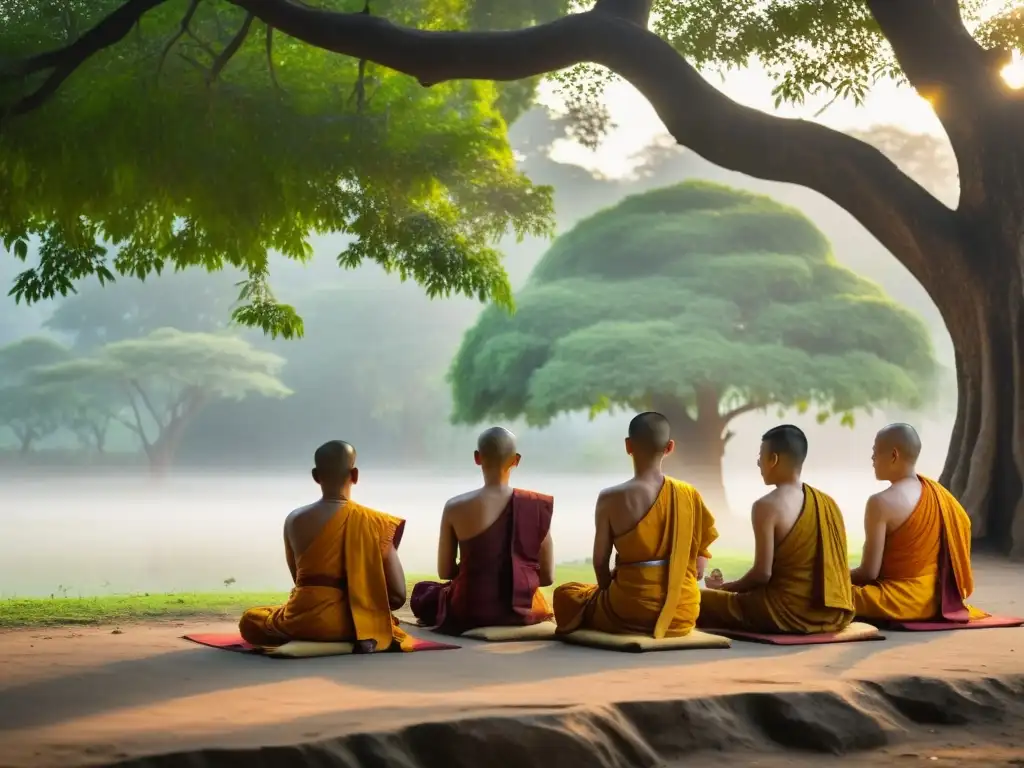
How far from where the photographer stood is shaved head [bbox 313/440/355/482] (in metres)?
6.48

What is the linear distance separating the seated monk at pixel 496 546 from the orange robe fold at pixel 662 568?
60 cm

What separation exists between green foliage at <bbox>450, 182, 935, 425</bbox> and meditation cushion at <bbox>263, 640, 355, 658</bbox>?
14491 millimetres

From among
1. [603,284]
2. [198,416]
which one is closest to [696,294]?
[603,284]

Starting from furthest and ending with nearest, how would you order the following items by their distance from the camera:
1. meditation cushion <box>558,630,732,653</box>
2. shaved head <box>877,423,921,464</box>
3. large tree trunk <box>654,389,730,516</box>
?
large tree trunk <box>654,389,730,516</box>, shaved head <box>877,423,921,464</box>, meditation cushion <box>558,630,732,653</box>

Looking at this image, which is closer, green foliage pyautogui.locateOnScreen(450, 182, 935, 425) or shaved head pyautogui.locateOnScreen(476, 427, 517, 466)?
shaved head pyautogui.locateOnScreen(476, 427, 517, 466)

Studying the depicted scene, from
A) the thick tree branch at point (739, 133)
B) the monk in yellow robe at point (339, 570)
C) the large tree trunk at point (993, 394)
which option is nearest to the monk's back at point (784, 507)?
the monk in yellow robe at point (339, 570)

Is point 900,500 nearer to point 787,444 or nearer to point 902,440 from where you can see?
point 902,440

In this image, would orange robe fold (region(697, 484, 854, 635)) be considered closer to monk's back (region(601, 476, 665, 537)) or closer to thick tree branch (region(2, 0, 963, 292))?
monk's back (region(601, 476, 665, 537))

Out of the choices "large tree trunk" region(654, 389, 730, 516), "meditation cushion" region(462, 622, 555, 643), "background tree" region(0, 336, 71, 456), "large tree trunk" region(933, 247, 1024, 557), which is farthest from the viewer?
"background tree" region(0, 336, 71, 456)

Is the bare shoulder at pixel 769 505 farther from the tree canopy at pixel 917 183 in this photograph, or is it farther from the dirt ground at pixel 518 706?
the tree canopy at pixel 917 183

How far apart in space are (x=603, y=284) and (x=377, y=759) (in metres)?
18.9

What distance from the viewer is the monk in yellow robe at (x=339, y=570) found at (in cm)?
651

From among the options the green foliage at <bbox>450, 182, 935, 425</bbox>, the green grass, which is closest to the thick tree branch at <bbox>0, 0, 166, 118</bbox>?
the green grass

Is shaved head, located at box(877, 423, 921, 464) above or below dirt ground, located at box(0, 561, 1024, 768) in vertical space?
above
